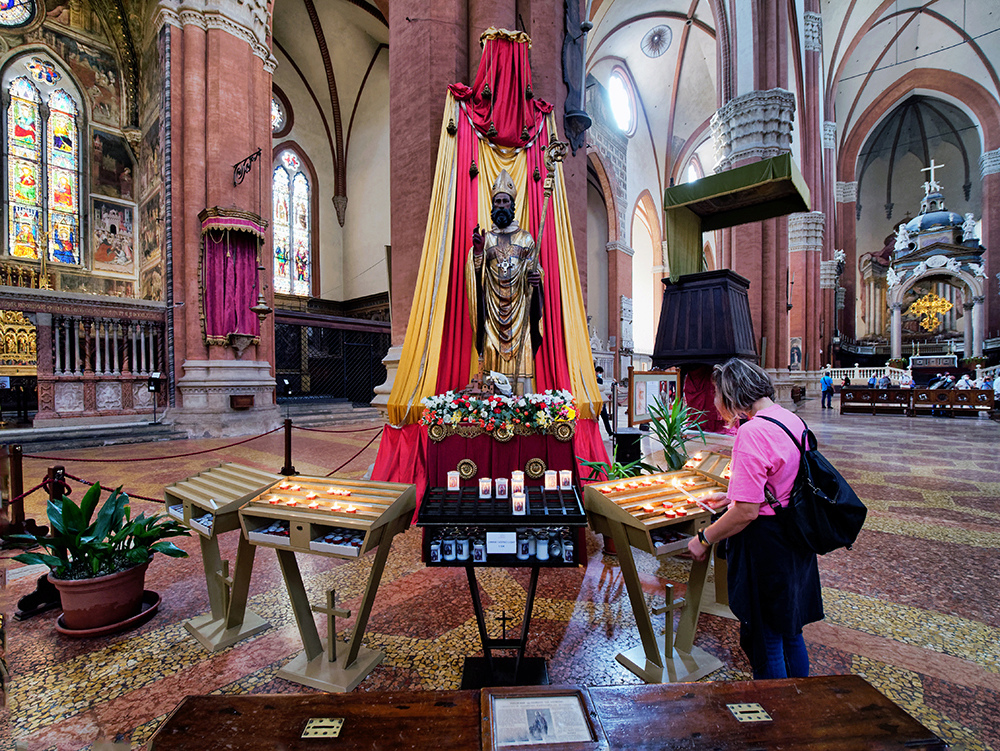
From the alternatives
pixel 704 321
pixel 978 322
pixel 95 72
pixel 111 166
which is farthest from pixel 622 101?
pixel 978 322

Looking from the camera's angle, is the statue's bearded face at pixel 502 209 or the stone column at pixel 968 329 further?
the stone column at pixel 968 329

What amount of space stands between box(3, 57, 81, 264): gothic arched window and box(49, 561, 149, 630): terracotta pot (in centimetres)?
1406

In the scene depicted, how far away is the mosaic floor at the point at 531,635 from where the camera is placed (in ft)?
6.47

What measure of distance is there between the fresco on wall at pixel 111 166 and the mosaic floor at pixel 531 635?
12.2 metres

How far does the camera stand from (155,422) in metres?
9.01

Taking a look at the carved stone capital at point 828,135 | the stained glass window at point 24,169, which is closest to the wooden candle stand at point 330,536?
the stained glass window at point 24,169

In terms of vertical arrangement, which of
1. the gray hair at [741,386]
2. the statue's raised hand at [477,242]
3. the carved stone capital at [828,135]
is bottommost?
the gray hair at [741,386]

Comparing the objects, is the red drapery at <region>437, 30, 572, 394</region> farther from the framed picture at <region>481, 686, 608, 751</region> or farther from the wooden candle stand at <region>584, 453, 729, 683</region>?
the framed picture at <region>481, 686, 608, 751</region>

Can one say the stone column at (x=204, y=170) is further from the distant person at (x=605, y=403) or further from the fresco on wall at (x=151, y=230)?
the distant person at (x=605, y=403)

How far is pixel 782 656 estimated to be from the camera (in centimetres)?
177

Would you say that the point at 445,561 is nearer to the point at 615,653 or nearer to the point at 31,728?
the point at 615,653

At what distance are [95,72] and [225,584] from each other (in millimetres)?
15826

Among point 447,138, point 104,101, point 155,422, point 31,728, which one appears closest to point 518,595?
point 31,728

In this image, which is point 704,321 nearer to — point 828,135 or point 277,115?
point 277,115
